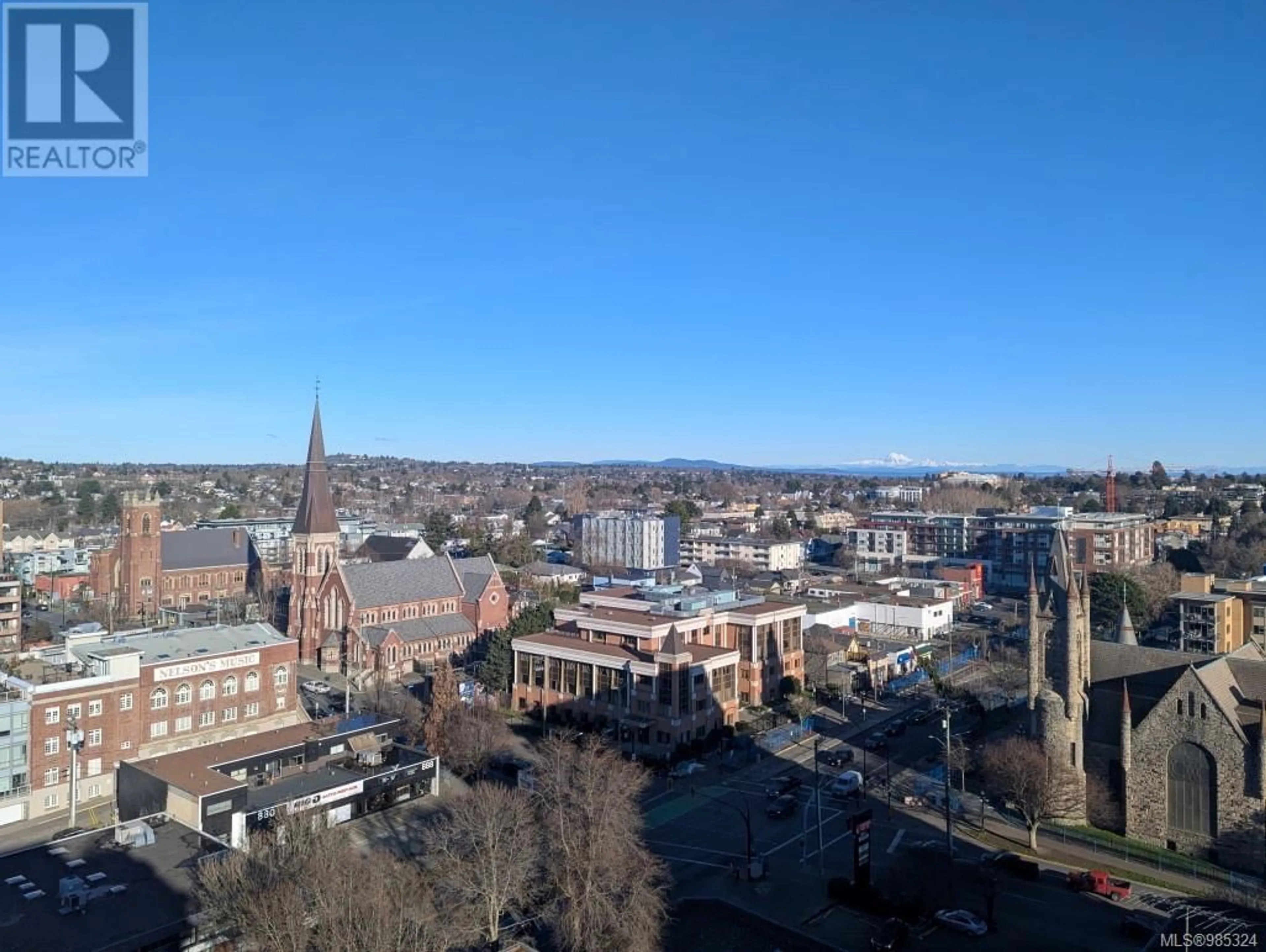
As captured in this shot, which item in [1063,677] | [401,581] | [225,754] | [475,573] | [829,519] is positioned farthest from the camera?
[829,519]

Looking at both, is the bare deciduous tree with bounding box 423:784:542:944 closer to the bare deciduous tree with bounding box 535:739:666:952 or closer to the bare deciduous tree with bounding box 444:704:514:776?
the bare deciduous tree with bounding box 535:739:666:952

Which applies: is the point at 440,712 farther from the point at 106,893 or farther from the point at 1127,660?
the point at 1127,660

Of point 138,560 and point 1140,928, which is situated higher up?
point 138,560

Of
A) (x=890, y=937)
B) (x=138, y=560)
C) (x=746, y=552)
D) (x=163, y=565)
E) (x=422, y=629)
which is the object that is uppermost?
(x=138, y=560)

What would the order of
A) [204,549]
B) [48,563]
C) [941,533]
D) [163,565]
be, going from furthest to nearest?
1. [941,533]
2. [48,563]
3. [204,549]
4. [163,565]

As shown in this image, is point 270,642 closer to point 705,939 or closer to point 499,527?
point 705,939

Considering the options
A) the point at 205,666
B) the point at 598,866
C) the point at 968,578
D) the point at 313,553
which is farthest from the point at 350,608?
the point at 968,578

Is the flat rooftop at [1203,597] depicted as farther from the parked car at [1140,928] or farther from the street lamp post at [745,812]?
the parked car at [1140,928]

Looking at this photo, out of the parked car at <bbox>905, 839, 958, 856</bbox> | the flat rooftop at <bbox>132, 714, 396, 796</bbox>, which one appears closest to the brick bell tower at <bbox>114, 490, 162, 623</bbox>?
the flat rooftop at <bbox>132, 714, 396, 796</bbox>
